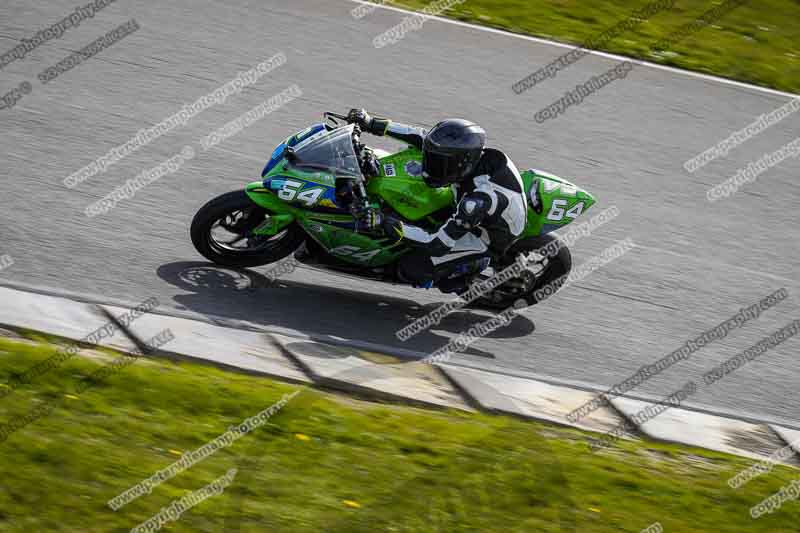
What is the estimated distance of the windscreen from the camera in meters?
8.37

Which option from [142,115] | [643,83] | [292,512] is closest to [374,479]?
[292,512]

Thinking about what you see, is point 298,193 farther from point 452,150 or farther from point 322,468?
point 322,468

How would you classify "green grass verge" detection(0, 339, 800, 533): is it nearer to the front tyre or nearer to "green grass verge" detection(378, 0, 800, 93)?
the front tyre

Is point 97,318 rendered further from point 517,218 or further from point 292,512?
point 517,218

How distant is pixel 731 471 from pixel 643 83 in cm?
755

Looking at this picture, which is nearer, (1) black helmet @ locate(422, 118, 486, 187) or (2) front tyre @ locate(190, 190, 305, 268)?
(1) black helmet @ locate(422, 118, 486, 187)

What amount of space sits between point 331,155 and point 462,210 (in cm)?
115

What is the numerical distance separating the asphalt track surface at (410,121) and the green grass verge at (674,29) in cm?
46

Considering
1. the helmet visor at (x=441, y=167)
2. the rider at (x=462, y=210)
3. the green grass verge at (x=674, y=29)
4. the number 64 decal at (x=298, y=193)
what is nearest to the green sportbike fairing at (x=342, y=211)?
the number 64 decal at (x=298, y=193)

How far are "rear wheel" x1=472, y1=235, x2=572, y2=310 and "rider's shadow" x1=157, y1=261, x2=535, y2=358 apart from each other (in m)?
0.15

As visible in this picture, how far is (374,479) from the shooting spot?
20.9 feet

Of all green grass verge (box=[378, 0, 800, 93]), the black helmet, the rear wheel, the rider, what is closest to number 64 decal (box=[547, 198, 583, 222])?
the rear wheel

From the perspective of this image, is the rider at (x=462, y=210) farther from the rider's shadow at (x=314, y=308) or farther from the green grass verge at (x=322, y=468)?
the green grass verge at (x=322, y=468)

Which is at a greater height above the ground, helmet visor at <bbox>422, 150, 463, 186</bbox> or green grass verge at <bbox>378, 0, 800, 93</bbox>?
helmet visor at <bbox>422, 150, 463, 186</bbox>
